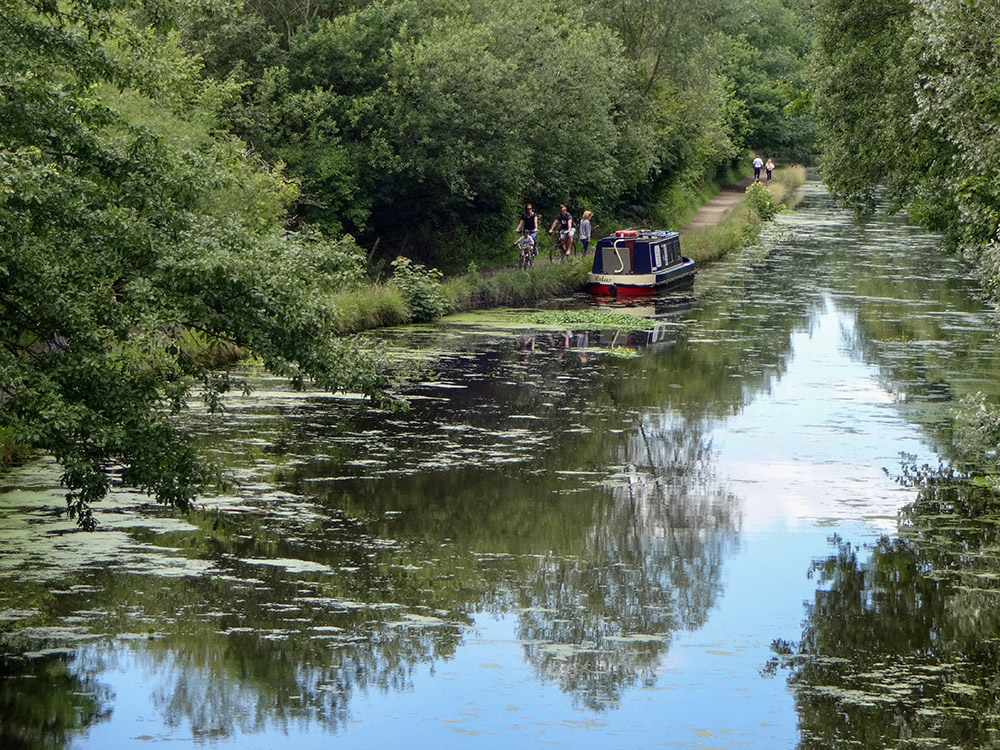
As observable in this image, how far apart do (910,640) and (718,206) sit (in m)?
46.4

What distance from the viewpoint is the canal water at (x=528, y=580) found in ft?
32.1

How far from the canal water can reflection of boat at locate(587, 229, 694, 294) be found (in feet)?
36.8

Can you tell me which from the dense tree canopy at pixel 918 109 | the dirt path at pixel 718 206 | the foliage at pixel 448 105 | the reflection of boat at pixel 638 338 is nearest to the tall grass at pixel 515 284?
the foliage at pixel 448 105

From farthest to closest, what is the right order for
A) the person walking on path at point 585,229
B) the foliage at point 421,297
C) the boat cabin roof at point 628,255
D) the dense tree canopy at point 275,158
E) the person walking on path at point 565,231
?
the person walking on path at point 585,229
the person walking on path at point 565,231
the boat cabin roof at point 628,255
the foliage at point 421,297
the dense tree canopy at point 275,158

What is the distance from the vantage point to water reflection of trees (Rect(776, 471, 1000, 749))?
376 inches

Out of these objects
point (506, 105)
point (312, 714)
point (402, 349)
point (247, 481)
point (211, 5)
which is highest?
point (506, 105)

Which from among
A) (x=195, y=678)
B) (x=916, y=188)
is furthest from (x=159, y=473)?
(x=916, y=188)

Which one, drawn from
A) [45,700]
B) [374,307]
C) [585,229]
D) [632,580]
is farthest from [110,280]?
[585,229]

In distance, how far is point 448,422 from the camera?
19.5m

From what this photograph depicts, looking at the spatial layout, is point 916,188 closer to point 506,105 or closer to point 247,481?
point 506,105

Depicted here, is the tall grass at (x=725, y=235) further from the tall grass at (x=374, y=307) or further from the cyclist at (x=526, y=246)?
the tall grass at (x=374, y=307)

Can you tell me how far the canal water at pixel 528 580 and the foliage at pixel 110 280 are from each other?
66.1 inches

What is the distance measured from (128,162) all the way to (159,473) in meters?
2.50

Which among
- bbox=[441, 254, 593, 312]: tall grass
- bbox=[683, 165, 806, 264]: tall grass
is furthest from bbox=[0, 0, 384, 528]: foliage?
bbox=[683, 165, 806, 264]: tall grass
